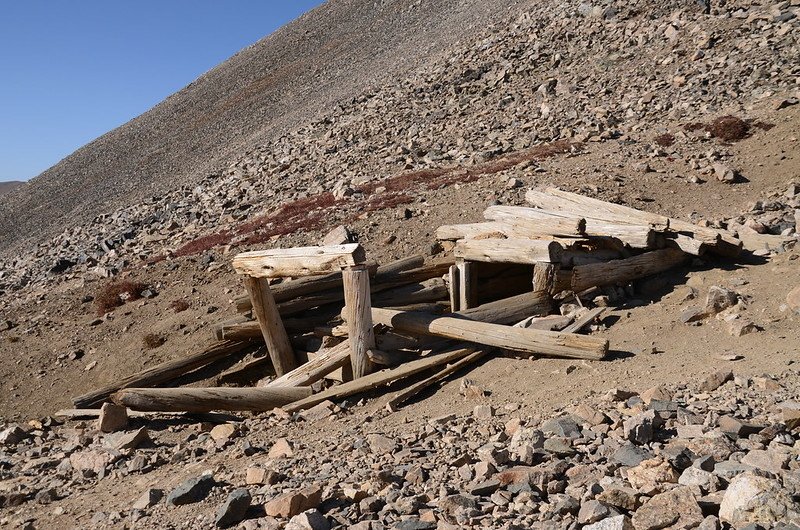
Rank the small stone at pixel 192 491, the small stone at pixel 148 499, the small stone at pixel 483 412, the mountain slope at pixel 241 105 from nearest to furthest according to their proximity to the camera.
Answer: the small stone at pixel 192 491
the small stone at pixel 148 499
the small stone at pixel 483 412
the mountain slope at pixel 241 105

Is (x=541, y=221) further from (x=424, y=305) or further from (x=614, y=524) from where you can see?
(x=614, y=524)

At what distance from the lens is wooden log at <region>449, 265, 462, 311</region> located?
11.1 m

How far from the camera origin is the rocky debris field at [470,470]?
15.6 ft

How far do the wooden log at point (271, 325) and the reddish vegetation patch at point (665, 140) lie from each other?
1131 centimetres

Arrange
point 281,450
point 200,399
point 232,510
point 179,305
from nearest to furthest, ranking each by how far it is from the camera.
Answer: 1. point 232,510
2. point 281,450
3. point 200,399
4. point 179,305

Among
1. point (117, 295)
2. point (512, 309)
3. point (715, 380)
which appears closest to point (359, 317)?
point (512, 309)

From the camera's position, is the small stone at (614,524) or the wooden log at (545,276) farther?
the wooden log at (545,276)

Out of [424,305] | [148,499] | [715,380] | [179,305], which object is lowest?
[715,380]

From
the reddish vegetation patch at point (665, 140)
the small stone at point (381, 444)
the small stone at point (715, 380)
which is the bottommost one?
the small stone at point (715, 380)

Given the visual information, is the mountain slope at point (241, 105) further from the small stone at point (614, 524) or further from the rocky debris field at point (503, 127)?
the small stone at point (614, 524)

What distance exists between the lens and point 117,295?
15164 millimetres

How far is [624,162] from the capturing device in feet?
55.1

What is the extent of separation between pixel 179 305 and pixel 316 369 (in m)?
5.17

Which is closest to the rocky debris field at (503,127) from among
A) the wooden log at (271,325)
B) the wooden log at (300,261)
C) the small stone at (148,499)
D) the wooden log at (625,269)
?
the wooden log at (625,269)
